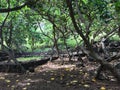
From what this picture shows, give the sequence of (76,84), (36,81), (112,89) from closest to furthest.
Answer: (112,89), (76,84), (36,81)

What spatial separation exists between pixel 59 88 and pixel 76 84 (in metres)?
0.52

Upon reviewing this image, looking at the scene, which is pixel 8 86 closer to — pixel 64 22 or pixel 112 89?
pixel 112 89

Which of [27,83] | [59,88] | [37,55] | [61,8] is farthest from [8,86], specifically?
[37,55]

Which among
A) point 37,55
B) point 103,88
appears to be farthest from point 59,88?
point 37,55

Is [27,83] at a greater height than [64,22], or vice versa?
[64,22]

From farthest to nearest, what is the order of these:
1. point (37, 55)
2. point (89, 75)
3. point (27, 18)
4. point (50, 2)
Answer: point (37, 55) → point (27, 18) → point (50, 2) → point (89, 75)

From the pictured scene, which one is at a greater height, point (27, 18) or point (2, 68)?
point (27, 18)

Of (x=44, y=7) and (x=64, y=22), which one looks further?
(x=64, y=22)

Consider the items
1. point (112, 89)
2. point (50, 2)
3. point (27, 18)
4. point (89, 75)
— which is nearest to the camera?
point (112, 89)

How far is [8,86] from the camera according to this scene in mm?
7512

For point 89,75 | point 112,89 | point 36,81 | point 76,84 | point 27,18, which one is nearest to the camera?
point 112,89

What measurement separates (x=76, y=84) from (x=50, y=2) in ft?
12.5

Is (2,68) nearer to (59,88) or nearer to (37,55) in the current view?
(59,88)

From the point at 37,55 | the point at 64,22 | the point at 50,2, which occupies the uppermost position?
the point at 50,2
